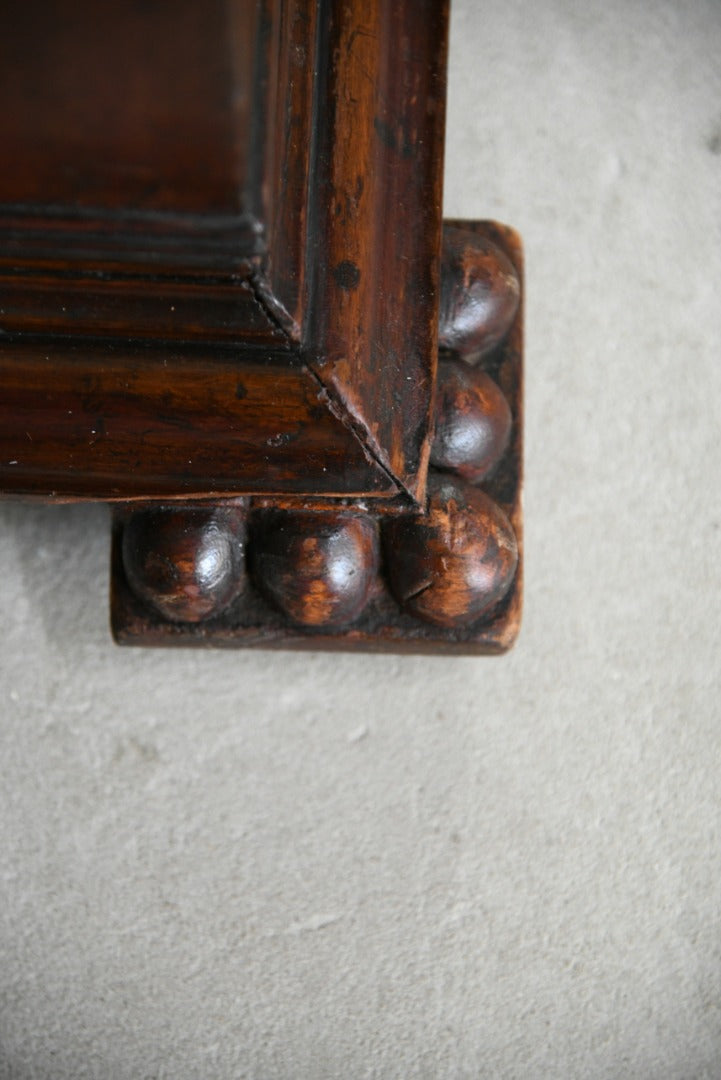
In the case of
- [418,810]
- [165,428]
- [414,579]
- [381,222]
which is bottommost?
[418,810]

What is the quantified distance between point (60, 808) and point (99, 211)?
579mm

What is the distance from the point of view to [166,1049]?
91 cm

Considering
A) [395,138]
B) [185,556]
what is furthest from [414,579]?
[395,138]

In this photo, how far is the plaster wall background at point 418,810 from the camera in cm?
92

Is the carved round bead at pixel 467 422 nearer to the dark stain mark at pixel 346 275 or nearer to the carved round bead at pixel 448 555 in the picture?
the carved round bead at pixel 448 555

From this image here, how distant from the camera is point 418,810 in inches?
37.2

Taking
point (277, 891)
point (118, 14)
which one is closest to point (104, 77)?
point (118, 14)

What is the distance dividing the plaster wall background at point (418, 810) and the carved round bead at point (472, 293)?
0.59ft

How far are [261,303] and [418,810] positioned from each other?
0.53 meters

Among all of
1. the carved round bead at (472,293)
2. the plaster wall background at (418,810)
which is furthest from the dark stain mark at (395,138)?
the plaster wall background at (418,810)

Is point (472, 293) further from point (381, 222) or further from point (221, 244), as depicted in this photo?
point (221, 244)

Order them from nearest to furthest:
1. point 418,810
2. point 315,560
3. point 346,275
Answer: point 346,275, point 315,560, point 418,810

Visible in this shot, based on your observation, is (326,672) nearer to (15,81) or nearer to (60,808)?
(60,808)

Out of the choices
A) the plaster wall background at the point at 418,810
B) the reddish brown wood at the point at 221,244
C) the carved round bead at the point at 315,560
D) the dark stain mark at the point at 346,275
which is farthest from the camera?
the plaster wall background at the point at 418,810
